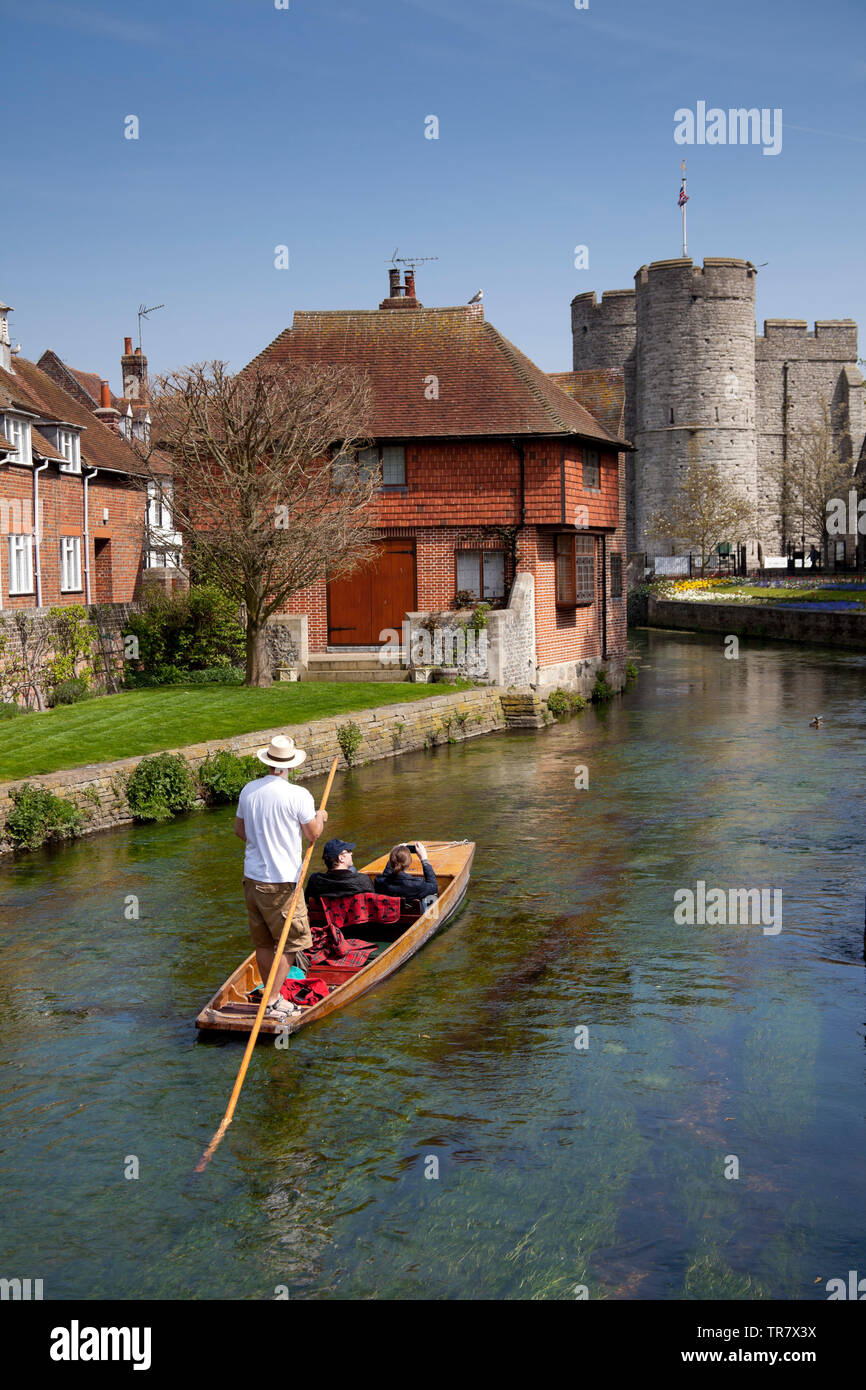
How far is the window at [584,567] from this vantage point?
37156 mm

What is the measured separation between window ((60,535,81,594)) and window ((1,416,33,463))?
417 cm

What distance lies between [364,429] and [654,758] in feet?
40.0

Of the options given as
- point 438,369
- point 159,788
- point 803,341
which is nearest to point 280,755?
point 159,788

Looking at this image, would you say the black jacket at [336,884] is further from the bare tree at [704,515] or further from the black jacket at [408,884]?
the bare tree at [704,515]

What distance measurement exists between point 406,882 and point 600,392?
29.7 metres

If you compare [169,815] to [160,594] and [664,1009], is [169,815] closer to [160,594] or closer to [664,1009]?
[664,1009]

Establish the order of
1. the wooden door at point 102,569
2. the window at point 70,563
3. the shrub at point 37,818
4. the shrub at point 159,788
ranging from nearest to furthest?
1. the shrub at point 37,818
2. the shrub at point 159,788
3. the window at point 70,563
4. the wooden door at point 102,569

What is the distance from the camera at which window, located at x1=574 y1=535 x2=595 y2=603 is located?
3716 cm

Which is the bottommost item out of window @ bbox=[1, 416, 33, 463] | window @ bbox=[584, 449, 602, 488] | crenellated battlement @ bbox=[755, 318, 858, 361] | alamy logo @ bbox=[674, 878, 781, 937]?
alamy logo @ bbox=[674, 878, 781, 937]

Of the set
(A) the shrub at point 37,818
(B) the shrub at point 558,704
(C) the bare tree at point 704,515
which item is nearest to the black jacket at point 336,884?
(A) the shrub at point 37,818

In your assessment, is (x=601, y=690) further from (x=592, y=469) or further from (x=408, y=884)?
(x=408, y=884)

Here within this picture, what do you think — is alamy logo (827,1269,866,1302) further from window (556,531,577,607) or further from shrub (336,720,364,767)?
window (556,531,577,607)
